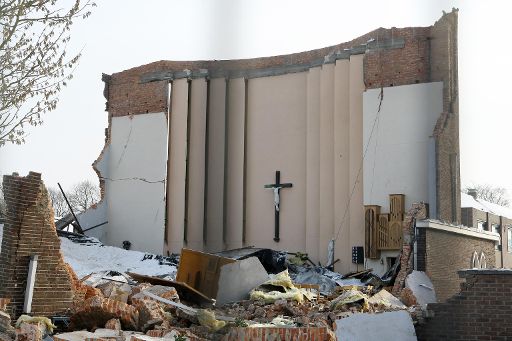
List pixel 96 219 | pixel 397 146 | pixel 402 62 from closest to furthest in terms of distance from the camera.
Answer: pixel 397 146 → pixel 402 62 → pixel 96 219

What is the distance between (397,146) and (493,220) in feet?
76.9

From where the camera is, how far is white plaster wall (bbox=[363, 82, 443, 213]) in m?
22.1

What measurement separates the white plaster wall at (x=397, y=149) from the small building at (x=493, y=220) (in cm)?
1689

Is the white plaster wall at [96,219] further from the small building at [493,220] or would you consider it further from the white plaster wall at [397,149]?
the small building at [493,220]

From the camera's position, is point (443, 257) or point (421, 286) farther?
point (443, 257)

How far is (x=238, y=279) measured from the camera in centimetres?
1515

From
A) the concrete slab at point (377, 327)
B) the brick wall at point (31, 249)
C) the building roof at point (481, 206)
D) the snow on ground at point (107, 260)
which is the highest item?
the building roof at point (481, 206)

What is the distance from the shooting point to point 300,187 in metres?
24.6

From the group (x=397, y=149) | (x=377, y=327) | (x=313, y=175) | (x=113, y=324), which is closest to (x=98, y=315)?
(x=113, y=324)

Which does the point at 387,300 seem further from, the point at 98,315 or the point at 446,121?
the point at 446,121

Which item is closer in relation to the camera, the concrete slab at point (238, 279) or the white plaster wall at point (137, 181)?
the concrete slab at point (238, 279)

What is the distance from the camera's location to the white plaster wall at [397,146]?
22.1 m

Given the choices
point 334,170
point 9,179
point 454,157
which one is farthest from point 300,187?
point 9,179

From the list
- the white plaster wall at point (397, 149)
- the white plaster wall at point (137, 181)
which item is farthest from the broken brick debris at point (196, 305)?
the white plaster wall at point (137, 181)
